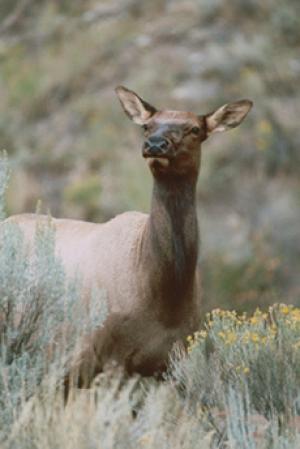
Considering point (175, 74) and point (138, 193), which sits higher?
point (175, 74)

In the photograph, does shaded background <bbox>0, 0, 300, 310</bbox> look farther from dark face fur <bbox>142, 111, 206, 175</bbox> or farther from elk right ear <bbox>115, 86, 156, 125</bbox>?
dark face fur <bbox>142, 111, 206, 175</bbox>

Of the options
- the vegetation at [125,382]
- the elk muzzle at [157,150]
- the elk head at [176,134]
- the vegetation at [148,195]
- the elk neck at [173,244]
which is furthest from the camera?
the elk neck at [173,244]

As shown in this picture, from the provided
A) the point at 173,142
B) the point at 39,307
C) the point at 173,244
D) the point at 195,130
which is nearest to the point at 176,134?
the point at 173,142

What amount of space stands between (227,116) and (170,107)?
11620mm

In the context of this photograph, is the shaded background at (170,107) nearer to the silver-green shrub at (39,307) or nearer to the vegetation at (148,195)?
the vegetation at (148,195)

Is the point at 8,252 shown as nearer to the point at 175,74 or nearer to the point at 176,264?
the point at 176,264

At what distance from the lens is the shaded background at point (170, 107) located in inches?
694

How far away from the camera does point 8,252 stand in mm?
6973

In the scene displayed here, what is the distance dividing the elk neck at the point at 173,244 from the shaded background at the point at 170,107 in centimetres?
745

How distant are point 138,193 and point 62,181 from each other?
2.98m

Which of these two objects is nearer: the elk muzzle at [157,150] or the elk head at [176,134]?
the elk muzzle at [157,150]

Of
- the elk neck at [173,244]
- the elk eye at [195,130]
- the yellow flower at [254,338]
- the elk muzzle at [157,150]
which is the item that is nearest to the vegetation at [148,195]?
the yellow flower at [254,338]

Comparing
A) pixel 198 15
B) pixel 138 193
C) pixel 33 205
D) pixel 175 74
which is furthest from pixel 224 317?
pixel 198 15

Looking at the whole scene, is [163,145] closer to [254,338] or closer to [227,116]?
[227,116]
